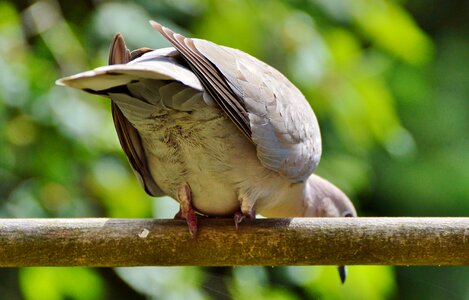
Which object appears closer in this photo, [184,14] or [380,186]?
[184,14]

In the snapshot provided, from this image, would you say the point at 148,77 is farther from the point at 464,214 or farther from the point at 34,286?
the point at 464,214

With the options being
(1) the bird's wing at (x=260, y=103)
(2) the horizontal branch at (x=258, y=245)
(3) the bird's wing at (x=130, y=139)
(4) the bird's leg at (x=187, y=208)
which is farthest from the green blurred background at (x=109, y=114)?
(2) the horizontal branch at (x=258, y=245)

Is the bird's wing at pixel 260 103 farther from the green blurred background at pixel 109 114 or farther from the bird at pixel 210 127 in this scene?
the green blurred background at pixel 109 114

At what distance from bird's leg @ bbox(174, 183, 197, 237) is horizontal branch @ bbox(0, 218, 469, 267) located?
0.28 ft

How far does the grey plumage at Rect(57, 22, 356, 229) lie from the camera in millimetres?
2488

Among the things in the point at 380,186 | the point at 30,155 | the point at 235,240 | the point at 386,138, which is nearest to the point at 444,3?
the point at 380,186

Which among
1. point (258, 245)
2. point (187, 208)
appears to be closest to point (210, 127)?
point (187, 208)

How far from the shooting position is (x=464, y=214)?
533 centimetres

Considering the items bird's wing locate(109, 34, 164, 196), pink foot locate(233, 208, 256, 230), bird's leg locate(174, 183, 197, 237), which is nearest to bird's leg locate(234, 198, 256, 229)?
pink foot locate(233, 208, 256, 230)

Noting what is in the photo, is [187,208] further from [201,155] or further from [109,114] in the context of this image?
[109,114]

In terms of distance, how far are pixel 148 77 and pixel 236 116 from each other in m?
0.42

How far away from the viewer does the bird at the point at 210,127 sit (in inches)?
98.0

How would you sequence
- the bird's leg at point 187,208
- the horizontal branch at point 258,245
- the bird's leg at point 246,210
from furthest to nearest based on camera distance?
the bird's leg at point 246,210, the bird's leg at point 187,208, the horizontal branch at point 258,245

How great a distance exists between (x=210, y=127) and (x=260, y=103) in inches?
7.0
